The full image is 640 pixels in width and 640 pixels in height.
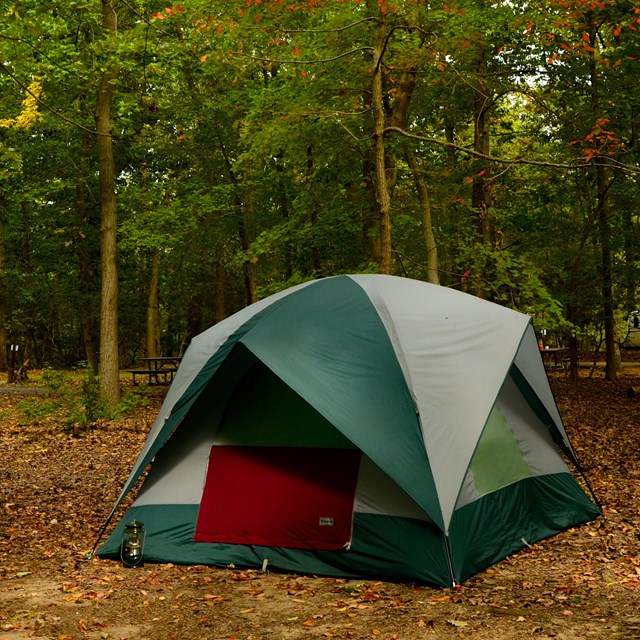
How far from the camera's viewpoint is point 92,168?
20953mm

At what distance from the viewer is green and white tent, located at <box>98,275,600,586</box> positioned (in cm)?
571

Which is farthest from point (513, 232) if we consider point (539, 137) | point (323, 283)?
point (323, 283)

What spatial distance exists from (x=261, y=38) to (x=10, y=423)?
25.1 ft

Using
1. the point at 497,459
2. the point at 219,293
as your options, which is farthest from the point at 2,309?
the point at 497,459

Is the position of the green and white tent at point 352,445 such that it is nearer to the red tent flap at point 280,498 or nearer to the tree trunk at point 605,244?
the red tent flap at point 280,498

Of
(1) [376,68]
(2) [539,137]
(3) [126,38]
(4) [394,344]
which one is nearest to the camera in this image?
(4) [394,344]

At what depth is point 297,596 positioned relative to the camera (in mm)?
5289

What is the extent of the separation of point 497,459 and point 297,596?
6.88 ft

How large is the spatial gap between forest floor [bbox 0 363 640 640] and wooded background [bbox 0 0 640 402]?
4154mm

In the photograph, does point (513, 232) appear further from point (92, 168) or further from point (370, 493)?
point (370, 493)

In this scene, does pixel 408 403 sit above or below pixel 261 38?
below

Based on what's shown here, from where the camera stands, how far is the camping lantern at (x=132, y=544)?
5.97 m

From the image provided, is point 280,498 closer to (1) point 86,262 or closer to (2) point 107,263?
(2) point 107,263

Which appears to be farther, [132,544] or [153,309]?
[153,309]
